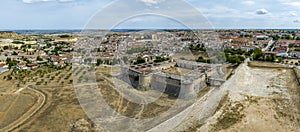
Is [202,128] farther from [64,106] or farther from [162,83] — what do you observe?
[64,106]

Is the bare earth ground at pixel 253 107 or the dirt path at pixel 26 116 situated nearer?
the bare earth ground at pixel 253 107

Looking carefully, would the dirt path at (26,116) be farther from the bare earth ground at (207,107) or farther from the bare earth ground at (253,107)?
the bare earth ground at (253,107)

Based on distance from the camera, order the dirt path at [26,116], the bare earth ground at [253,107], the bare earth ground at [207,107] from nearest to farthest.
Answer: the bare earth ground at [253,107] → the bare earth ground at [207,107] → the dirt path at [26,116]

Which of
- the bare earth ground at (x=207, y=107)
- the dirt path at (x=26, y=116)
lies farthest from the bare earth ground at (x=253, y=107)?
the dirt path at (x=26, y=116)

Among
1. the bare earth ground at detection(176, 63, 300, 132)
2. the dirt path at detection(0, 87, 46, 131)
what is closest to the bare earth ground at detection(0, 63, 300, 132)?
the bare earth ground at detection(176, 63, 300, 132)

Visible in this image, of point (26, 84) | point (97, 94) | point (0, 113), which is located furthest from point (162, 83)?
point (26, 84)

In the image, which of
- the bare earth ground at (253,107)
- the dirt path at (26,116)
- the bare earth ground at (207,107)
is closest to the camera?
the bare earth ground at (253,107)

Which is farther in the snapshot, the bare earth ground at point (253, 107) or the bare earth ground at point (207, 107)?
the bare earth ground at point (207, 107)

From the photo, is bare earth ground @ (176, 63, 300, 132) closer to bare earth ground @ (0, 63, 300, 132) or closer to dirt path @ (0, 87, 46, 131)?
bare earth ground @ (0, 63, 300, 132)

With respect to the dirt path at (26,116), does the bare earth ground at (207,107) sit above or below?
above
